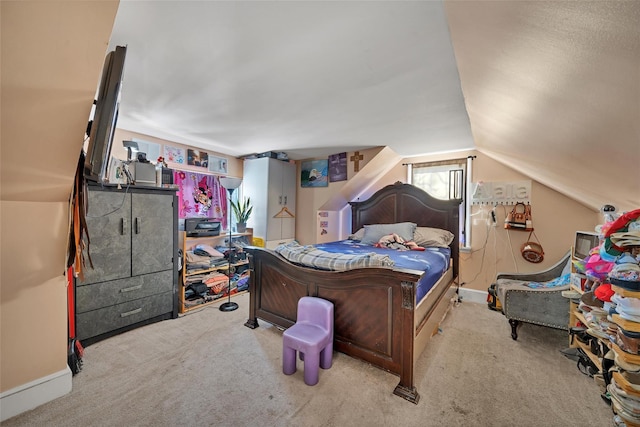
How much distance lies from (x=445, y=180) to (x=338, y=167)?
5.45ft

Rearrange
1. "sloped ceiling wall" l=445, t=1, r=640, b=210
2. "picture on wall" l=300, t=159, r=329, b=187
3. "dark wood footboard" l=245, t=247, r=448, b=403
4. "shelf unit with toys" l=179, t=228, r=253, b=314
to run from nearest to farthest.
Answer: "sloped ceiling wall" l=445, t=1, r=640, b=210 < "dark wood footboard" l=245, t=247, r=448, b=403 < "shelf unit with toys" l=179, t=228, r=253, b=314 < "picture on wall" l=300, t=159, r=329, b=187

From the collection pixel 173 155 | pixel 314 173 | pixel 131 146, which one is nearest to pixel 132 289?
pixel 131 146

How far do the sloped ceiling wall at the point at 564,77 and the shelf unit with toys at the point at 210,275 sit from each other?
316 cm

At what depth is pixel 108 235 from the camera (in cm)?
225

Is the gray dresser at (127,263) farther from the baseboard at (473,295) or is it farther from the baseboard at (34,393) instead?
the baseboard at (473,295)

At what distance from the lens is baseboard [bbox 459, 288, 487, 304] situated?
3.38 m

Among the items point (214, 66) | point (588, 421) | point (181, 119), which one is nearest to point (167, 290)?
point (181, 119)

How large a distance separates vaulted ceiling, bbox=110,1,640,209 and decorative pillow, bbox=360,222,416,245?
4.67 feet

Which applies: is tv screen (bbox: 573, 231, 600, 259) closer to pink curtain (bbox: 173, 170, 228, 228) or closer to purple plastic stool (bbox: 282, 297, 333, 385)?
purple plastic stool (bbox: 282, 297, 333, 385)

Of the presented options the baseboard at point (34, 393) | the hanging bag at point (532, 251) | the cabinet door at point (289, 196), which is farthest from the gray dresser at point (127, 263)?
the hanging bag at point (532, 251)

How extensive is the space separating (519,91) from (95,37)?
75.2 inches

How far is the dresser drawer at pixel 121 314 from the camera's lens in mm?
2115

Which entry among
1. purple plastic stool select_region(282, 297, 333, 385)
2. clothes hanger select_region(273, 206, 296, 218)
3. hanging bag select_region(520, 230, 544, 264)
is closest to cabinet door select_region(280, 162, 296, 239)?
Result: clothes hanger select_region(273, 206, 296, 218)

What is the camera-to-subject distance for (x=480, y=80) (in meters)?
1.43
